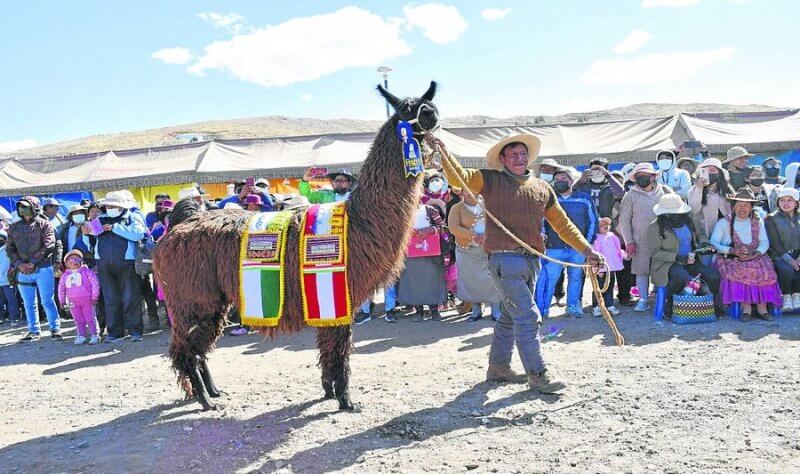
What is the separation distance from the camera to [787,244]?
7.42 m

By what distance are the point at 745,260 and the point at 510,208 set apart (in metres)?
4.30

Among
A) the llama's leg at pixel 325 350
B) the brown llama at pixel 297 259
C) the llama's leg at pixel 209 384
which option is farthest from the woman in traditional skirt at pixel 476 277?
the llama's leg at pixel 209 384

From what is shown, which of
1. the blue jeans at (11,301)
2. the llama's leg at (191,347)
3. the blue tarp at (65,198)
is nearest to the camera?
the llama's leg at (191,347)

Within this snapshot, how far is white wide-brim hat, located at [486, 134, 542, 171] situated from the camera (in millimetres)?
4703

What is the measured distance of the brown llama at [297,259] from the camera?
4.43 metres

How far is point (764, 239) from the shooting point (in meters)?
7.37

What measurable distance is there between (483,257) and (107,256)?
4.98 metres

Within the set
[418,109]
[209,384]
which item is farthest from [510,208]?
[209,384]

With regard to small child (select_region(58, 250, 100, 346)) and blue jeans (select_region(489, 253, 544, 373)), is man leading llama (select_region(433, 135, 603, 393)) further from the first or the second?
small child (select_region(58, 250, 100, 346))

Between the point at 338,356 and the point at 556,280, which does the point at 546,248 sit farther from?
the point at 338,356

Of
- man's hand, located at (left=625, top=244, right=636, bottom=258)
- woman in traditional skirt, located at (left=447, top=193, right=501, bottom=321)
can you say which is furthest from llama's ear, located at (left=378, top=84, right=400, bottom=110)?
man's hand, located at (left=625, top=244, right=636, bottom=258)

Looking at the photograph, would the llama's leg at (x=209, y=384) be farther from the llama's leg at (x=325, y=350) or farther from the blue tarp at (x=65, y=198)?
the blue tarp at (x=65, y=198)

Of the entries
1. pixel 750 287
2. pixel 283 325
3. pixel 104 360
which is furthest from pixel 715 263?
pixel 104 360

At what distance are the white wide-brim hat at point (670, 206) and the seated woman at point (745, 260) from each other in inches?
23.8
